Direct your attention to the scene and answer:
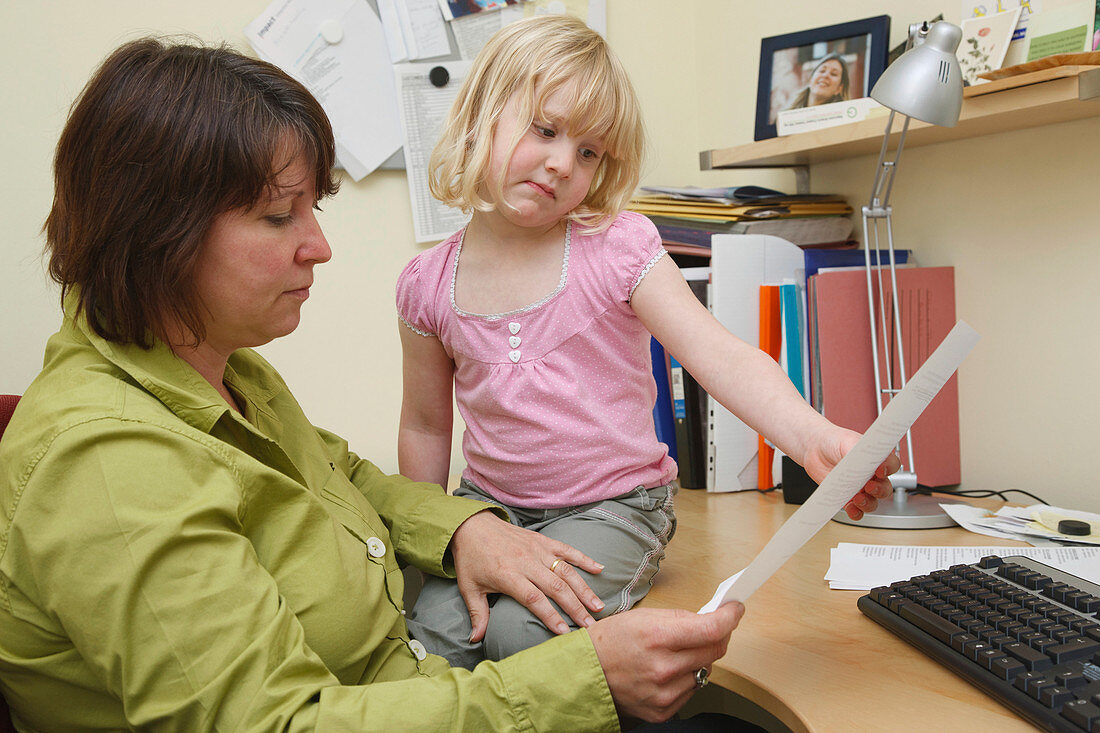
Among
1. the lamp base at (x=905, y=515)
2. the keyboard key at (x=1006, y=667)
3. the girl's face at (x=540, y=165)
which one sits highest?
the girl's face at (x=540, y=165)

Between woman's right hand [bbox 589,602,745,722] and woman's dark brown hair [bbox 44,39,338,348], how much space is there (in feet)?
1.52

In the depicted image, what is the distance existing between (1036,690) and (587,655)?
1.11 ft

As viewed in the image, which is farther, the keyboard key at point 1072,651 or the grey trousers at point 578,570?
the grey trousers at point 578,570

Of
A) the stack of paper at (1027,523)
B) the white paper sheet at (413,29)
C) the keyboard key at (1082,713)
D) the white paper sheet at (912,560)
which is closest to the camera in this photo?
the keyboard key at (1082,713)

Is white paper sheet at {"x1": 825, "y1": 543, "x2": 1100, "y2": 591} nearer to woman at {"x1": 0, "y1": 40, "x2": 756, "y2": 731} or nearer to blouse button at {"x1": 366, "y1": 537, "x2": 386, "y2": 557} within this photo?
woman at {"x1": 0, "y1": 40, "x2": 756, "y2": 731}

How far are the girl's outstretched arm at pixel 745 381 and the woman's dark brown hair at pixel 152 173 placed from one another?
1.54 feet

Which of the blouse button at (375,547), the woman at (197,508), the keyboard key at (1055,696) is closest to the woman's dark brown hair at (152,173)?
the woman at (197,508)

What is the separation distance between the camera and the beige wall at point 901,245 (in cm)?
133

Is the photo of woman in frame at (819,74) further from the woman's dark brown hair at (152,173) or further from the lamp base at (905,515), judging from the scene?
the woman's dark brown hair at (152,173)

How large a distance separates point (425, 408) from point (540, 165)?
15.8 inches

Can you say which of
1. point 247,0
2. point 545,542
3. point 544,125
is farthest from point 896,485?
point 247,0

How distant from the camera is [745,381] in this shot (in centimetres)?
95

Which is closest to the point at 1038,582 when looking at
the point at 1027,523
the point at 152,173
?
the point at 1027,523

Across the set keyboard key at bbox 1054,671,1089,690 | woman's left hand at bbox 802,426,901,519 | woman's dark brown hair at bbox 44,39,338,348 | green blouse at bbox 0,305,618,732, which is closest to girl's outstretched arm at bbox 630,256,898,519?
woman's left hand at bbox 802,426,901,519
